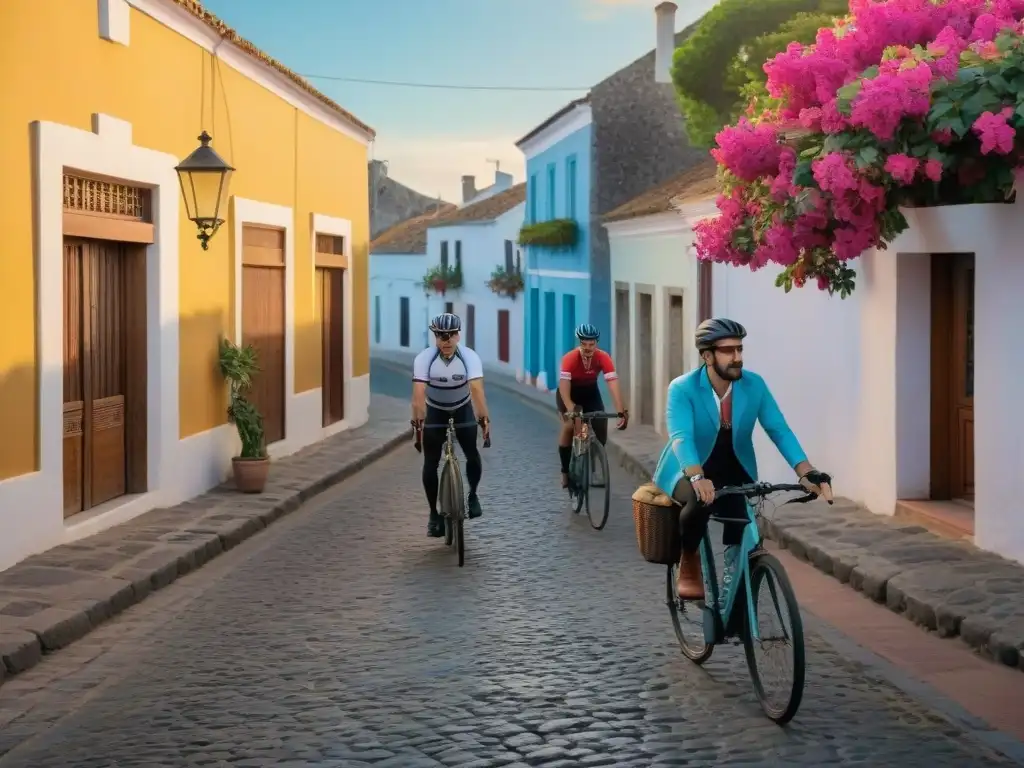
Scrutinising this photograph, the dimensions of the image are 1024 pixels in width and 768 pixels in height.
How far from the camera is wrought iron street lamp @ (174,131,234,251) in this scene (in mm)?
13266

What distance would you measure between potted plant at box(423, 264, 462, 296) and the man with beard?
47.8 m

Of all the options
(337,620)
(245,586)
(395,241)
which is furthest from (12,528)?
(395,241)

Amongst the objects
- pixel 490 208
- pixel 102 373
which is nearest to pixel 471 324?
pixel 490 208

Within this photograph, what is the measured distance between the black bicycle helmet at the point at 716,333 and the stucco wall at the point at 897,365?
4127 mm

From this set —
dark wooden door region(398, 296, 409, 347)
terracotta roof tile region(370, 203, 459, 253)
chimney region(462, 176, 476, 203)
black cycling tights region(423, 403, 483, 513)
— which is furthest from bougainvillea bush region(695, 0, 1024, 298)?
chimney region(462, 176, 476, 203)

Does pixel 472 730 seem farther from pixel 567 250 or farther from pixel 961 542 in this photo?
pixel 567 250

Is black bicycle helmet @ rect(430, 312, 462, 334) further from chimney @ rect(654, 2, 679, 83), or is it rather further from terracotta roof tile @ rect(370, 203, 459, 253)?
terracotta roof tile @ rect(370, 203, 459, 253)

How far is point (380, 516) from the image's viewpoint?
13.7m

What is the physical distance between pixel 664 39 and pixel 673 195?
12280 mm

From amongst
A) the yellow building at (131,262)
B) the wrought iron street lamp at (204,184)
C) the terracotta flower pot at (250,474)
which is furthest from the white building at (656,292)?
the wrought iron street lamp at (204,184)

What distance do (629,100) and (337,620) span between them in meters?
26.3

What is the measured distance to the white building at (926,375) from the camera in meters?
10.4

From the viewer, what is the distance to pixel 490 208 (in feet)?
173

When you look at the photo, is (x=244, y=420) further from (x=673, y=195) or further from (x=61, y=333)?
(x=673, y=195)
